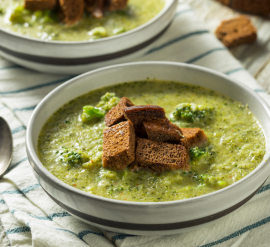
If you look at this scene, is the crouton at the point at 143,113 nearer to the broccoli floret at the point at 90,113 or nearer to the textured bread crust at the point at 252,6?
the broccoli floret at the point at 90,113

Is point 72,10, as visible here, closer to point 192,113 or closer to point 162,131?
point 192,113

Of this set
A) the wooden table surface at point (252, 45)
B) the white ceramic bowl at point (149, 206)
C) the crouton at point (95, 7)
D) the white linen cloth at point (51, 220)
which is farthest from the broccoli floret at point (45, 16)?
the white ceramic bowl at point (149, 206)

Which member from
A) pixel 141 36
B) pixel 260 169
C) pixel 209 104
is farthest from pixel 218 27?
pixel 260 169

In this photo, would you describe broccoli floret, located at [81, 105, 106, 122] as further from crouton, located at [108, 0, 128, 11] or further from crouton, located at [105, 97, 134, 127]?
crouton, located at [108, 0, 128, 11]

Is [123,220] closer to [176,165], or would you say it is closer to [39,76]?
[176,165]

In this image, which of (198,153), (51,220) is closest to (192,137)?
(198,153)
